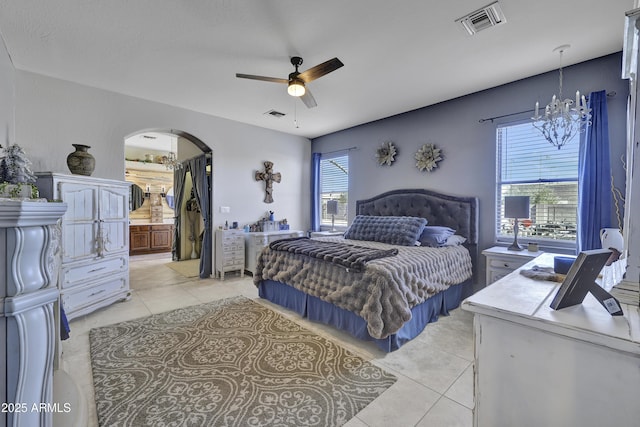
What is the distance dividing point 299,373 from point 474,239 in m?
2.91

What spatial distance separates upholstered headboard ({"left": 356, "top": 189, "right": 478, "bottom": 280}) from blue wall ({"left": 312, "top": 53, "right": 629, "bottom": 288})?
133 millimetres

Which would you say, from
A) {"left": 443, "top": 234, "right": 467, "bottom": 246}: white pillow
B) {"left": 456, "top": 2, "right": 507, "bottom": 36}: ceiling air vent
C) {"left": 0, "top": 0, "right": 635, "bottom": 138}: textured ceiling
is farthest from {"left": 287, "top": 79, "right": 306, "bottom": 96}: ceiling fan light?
{"left": 443, "top": 234, "right": 467, "bottom": 246}: white pillow

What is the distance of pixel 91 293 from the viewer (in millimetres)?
3182

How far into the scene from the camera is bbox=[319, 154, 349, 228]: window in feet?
18.6

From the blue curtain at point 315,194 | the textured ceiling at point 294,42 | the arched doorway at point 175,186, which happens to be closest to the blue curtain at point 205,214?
the arched doorway at point 175,186

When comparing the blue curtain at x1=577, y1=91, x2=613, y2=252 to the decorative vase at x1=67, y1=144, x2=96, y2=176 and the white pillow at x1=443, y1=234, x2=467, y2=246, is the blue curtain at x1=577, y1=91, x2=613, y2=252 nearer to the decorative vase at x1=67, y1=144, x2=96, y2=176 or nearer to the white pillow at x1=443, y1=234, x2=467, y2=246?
the white pillow at x1=443, y1=234, x2=467, y2=246

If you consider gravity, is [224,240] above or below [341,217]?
below

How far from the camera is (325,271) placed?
2.81 meters

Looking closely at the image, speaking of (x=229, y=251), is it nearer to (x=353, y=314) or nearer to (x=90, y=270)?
(x=90, y=270)

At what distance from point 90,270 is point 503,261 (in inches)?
185

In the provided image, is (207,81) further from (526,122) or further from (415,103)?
(526,122)

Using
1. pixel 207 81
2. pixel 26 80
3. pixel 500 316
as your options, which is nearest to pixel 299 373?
pixel 500 316

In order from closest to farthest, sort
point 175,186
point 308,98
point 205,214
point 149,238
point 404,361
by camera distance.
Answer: point 404,361, point 308,98, point 205,214, point 175,186, point 149,238

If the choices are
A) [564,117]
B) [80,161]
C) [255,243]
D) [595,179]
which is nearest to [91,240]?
[80,161]
